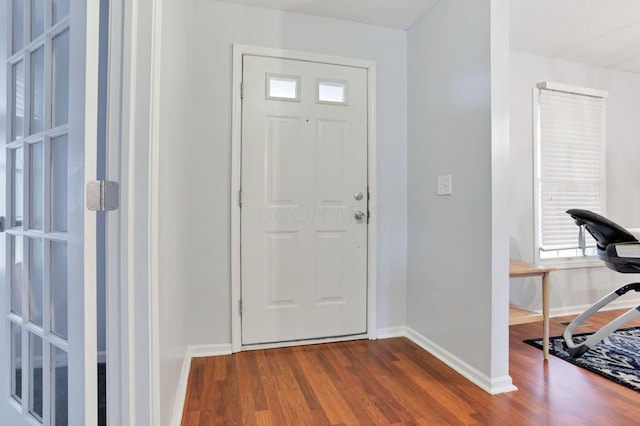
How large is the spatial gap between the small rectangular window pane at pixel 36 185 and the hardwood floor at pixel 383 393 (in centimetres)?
109

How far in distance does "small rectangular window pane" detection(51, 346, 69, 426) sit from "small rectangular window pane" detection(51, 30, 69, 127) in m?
0.69

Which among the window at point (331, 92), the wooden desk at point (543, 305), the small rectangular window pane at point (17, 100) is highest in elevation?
the window at point (331, 92)

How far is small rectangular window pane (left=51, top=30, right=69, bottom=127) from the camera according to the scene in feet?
3.10

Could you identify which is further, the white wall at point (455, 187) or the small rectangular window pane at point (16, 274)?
the white wall at point (455, 187)

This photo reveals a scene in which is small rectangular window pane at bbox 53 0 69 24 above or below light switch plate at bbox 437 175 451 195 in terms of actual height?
above

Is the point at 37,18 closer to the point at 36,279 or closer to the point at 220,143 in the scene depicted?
the point at 36,279

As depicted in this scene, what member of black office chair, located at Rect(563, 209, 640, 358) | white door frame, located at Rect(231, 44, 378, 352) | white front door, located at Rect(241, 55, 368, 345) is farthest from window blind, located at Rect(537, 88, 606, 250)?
white front door, located at Rect(241, 55, 368, 345)

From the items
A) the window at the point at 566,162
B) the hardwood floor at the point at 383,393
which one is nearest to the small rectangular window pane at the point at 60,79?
the hardwood floor at the point at 383,393

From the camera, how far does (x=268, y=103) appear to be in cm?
233

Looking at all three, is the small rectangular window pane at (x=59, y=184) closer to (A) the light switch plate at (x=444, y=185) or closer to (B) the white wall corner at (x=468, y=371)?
(A) the light switch plate at (x=444, y=185)

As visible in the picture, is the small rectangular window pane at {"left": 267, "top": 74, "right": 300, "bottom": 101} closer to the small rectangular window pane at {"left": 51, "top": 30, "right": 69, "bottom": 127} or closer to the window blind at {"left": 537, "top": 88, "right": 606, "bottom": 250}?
the small rectangular window pane at {"left": 51, "top": 30, "right": 69, "bottom": 127}

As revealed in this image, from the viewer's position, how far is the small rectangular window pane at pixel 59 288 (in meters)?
0.97

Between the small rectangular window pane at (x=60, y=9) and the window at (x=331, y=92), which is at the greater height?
the window at (x=331, y=92)

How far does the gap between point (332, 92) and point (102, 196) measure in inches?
75.1
